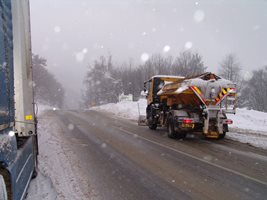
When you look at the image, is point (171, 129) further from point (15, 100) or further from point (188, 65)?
point (188, 65)

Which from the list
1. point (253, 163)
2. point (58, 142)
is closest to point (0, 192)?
point (253, 163)

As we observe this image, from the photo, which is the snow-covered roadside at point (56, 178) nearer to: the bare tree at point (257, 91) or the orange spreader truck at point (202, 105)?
the orange spreader truck at point (202, 105)

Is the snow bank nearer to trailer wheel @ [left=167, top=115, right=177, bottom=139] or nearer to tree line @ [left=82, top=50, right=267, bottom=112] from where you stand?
trailer wheel @ [left=167, top=115, right=177, bottom=139]

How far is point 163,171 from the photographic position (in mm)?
5363

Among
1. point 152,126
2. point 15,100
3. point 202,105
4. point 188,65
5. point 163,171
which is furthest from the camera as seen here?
point 188,65

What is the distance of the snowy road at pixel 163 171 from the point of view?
4176mm

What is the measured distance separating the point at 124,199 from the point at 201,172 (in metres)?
2.27

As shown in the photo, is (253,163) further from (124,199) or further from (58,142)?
(58,142)

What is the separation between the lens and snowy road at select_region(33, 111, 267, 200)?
418 centimetres

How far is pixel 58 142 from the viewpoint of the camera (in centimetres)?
874

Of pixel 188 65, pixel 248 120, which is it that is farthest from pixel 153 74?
pixel 248 120

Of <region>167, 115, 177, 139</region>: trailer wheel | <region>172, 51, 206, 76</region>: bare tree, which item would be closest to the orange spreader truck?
<region>167, 115, 177, 139</region>: trailer wheel

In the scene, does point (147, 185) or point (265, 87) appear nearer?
point (147, 185)

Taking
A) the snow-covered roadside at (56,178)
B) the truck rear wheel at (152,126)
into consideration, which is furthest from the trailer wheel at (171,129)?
the snow-covered roadside at (56,178)
